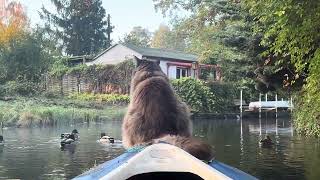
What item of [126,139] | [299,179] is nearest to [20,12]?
[299,179]

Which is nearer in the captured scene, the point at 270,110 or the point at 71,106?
the point at 71,106

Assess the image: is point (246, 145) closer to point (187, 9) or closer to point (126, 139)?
point (126, 139)

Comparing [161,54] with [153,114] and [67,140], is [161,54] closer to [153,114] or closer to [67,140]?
[67,140]

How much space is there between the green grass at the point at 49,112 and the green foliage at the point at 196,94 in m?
5.17

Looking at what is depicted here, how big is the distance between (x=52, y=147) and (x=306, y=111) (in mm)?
8527

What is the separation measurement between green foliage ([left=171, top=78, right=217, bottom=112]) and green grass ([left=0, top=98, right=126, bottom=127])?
5.17 m

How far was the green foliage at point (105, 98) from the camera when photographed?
132 feet

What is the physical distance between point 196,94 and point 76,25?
32.1 metres

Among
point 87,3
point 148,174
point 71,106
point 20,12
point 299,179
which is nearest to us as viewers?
point 148,174

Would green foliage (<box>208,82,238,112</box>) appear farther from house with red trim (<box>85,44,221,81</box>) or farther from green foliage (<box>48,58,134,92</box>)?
green foliage (<box>48,58,134,92</box>)

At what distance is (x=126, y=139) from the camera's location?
491 centimetres

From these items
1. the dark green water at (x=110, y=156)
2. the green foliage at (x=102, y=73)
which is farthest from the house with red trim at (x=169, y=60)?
Answer: the dark green water at (x=110, y=156)

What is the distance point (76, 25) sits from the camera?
68188 mm

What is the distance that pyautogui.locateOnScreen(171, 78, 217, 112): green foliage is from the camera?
39844 millimetres
